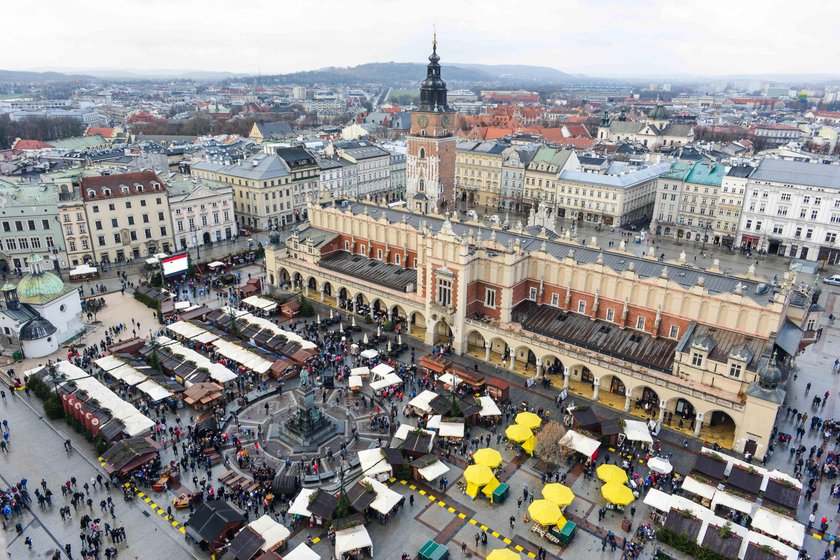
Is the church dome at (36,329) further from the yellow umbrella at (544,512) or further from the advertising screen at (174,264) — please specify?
the yellow umbrella at (544,512)

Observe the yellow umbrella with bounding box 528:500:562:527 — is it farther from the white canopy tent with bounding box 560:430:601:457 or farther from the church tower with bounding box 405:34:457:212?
the church tower with bounding box 405:34:457:212

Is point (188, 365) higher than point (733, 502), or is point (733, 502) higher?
point (188, 365)

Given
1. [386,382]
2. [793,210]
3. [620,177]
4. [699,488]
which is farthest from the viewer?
[620,177]

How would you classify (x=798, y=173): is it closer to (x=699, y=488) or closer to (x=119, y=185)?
(x=699, y=488)

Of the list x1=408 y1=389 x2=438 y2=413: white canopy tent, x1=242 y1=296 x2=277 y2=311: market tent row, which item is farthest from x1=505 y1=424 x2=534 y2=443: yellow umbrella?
x1=242 y1=296 x2=277 y2=311: market tent row

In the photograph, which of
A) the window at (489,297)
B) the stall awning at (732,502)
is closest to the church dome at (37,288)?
the window at (489,297)

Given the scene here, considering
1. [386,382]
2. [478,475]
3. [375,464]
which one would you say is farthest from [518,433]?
[386,382]

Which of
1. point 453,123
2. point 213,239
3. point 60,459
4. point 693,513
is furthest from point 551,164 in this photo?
point 60,459

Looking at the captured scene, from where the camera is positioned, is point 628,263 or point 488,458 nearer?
point 488,458
